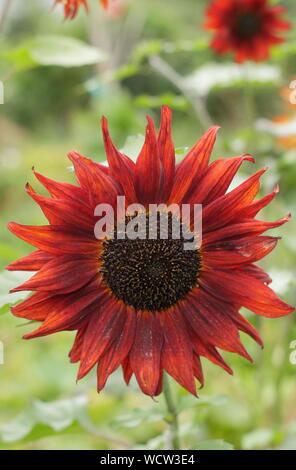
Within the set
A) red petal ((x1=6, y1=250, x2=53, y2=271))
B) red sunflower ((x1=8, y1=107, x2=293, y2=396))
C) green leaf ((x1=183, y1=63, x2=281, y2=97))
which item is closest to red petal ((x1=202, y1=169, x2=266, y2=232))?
red sunflower ((x1=8, y1=107, x2=293, y2=396))

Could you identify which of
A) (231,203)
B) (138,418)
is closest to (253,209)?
(231,203)

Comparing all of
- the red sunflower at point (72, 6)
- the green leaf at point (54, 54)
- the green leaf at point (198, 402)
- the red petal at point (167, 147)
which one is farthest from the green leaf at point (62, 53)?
the green leaf at point (198, 402)

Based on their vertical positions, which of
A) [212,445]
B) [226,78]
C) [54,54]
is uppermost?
[226,78]

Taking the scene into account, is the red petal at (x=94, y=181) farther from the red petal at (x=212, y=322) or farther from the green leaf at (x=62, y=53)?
the green leaf at (x=62, y=53)

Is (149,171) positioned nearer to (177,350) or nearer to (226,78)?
(177,350)

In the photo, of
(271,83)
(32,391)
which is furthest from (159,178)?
(32,391)

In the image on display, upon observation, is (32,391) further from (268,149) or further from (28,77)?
(28,77)

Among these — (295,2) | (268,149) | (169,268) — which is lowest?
(169,268)
